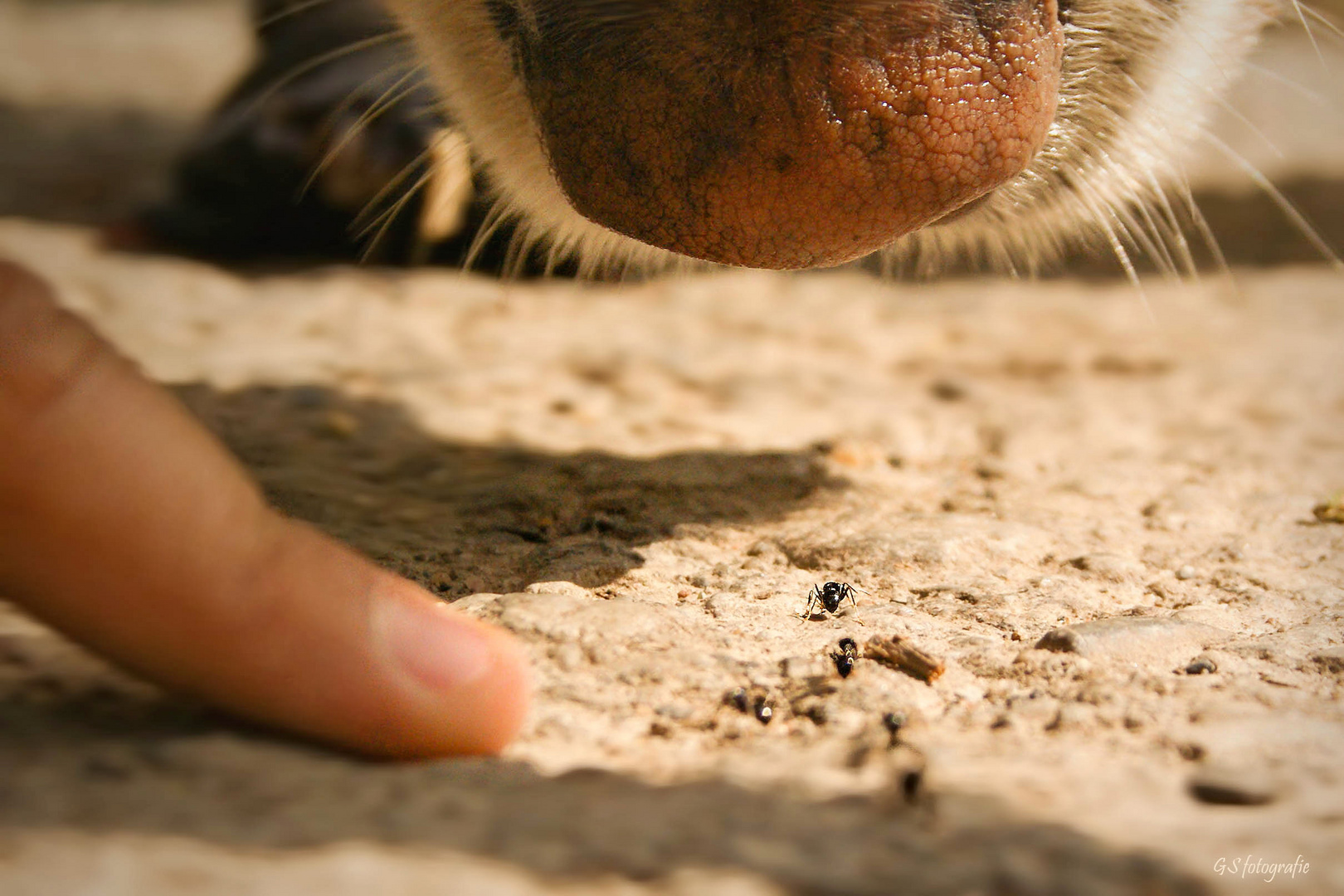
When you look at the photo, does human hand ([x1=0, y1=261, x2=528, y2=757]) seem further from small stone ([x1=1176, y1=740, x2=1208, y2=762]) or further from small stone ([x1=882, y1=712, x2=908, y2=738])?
small stone ([x1=1176, y1=740, x2=1208, y2=762])

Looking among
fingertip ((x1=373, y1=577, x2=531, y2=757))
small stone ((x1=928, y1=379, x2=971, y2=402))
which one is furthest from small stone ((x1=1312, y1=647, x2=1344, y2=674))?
small stone ((x1=928, y1=379, x2=971, y2=402))

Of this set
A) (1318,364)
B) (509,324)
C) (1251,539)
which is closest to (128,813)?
(1251,539)

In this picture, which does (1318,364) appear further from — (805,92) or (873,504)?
(805,92)

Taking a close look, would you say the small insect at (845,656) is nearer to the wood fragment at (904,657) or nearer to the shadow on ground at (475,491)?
the wood fragment at (904,657)

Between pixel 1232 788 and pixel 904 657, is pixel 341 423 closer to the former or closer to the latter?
pixel 904 657

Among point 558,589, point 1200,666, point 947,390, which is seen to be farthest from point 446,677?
point 947,390

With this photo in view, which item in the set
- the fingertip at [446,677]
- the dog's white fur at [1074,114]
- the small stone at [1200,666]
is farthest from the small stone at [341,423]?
the small stone at [1200,666]

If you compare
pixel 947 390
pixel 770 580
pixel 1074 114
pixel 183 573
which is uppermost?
pixel 1074 114
